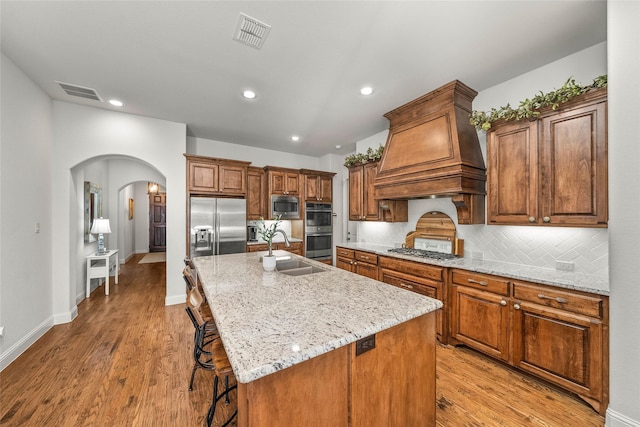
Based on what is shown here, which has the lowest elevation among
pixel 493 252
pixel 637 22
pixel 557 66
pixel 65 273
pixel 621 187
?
pixel 65 273

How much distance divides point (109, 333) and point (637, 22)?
17.6ft

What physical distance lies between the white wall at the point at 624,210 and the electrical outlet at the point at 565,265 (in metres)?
0.71

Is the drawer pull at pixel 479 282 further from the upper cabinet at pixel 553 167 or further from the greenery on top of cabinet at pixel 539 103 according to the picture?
the greenery on top of cabinet at pixel 539 103

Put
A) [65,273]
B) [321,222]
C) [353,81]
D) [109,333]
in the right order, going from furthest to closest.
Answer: [321,222] → [65,273] → [109,333] → [353,81]

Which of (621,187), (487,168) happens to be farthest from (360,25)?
(621,187)

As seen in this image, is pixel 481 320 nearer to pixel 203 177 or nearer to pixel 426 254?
pixel 426 254

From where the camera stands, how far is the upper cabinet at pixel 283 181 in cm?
→ 521

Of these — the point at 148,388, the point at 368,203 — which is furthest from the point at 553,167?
the point at 148,388

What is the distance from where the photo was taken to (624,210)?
5.03 feet

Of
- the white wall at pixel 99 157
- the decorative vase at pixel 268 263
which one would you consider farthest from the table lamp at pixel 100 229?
the decorative vase at pixel 268 263

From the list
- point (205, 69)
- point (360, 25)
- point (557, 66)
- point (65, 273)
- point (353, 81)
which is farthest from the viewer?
point (65, 273)

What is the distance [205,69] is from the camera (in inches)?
101

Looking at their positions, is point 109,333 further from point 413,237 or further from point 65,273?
point 413,237

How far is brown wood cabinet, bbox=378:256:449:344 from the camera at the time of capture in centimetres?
263
